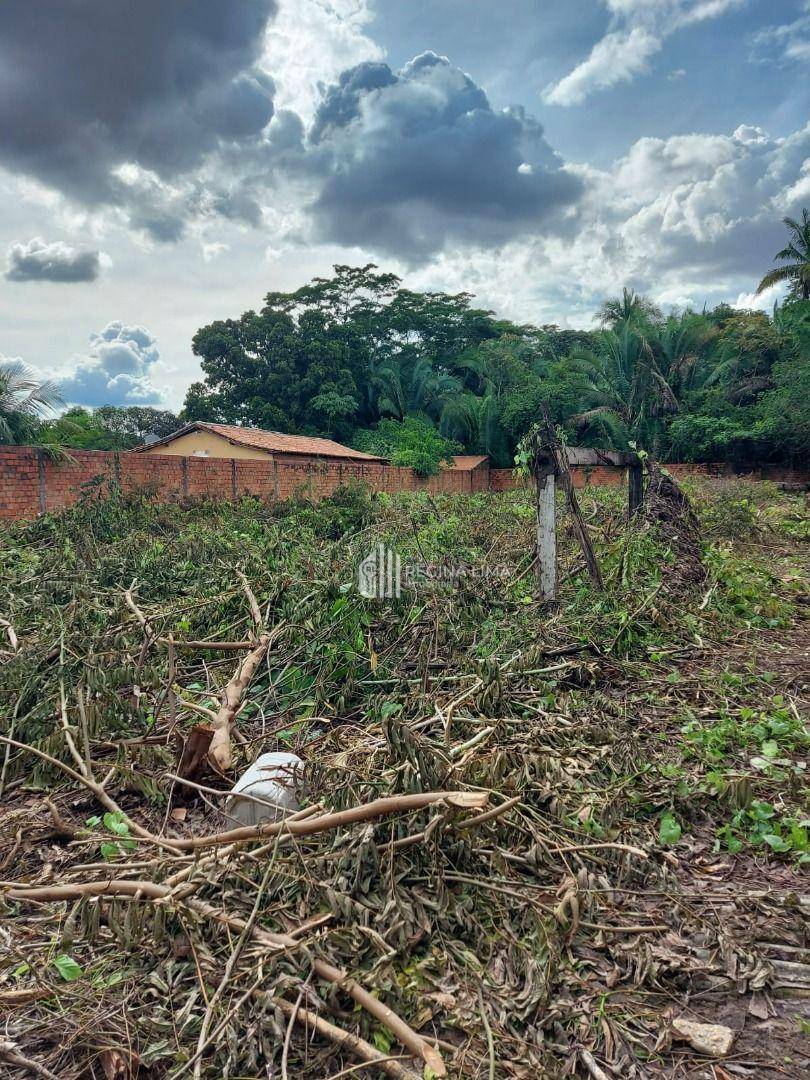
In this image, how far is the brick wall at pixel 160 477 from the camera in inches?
354

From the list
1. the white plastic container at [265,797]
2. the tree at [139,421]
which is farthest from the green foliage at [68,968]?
the tree at [139,421]

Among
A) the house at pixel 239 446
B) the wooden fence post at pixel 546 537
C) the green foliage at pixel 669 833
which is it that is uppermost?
the house at pixel 239 446

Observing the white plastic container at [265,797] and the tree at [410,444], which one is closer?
the white plastic container at [265,797]

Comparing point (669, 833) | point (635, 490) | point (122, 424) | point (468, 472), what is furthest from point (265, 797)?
→ point (122, 424)

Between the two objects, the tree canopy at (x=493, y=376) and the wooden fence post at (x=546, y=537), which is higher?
the tree canopy at (x=493, y=376)

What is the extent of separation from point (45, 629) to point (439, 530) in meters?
3.93

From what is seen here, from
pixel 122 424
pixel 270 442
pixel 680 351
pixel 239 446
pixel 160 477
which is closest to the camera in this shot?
pixel 160 477

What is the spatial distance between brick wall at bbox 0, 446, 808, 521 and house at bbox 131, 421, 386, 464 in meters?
2.96

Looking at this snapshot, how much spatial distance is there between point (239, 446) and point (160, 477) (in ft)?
25.5

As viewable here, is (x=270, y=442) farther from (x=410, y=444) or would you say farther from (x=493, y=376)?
(x=493, y=376)

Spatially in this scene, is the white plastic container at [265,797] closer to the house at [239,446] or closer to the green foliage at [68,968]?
the green foliage at [68,968]

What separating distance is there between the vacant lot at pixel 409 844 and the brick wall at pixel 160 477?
3.10 m

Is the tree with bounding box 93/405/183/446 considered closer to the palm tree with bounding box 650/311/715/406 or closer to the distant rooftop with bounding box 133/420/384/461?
the distant rooftop with bounding box 133/420/384/461

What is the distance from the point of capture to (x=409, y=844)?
81.1 inches
